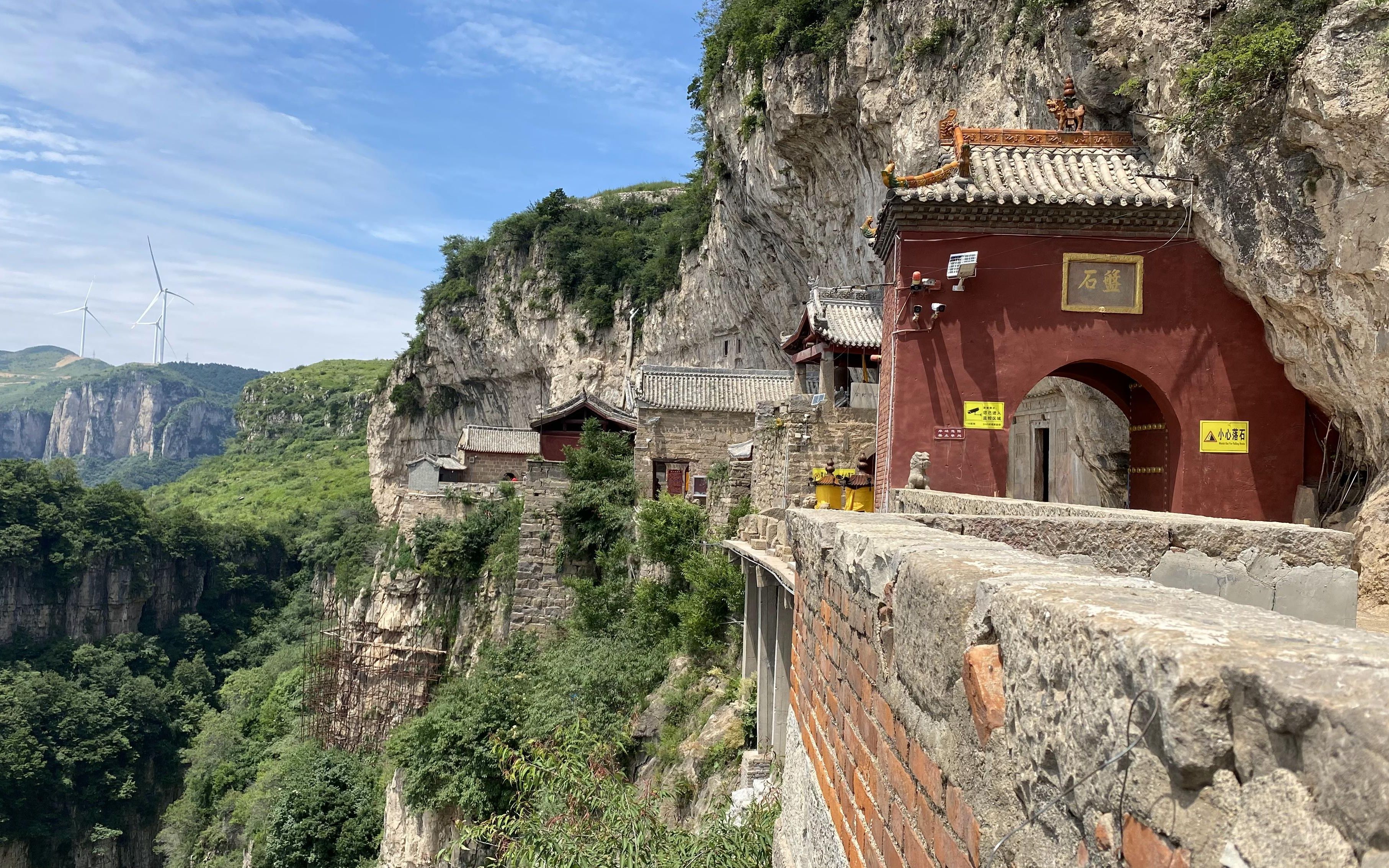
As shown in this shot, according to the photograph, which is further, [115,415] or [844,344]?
[115,415]

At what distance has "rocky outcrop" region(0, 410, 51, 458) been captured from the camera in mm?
133625

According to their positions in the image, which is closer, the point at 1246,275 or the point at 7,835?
the point at 1246,275

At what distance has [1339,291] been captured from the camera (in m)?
8.26

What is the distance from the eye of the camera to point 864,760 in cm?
316

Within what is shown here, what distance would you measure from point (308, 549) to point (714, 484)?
109 feet

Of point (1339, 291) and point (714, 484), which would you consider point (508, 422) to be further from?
point (1339, 291)

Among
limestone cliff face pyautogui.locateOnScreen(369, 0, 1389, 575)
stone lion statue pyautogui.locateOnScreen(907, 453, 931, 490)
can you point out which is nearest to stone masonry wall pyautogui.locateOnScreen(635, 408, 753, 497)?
limestone cliff face pyautogui.locateOnScreen(369, 0, 1389, 575)

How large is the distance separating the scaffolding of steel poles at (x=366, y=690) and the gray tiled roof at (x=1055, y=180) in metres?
A: 17.0

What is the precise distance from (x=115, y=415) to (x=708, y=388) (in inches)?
5463

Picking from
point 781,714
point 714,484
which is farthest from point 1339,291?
point 714,484

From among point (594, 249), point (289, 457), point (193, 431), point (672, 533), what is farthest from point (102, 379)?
point (672, 533)

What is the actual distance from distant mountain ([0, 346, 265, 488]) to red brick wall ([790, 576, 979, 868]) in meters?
125

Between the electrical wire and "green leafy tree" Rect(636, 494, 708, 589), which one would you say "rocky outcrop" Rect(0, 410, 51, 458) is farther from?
the electrical wire

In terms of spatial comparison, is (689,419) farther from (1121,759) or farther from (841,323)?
(1121,759)
